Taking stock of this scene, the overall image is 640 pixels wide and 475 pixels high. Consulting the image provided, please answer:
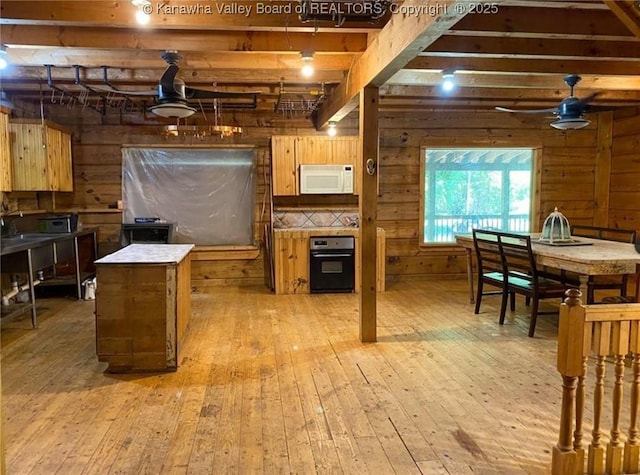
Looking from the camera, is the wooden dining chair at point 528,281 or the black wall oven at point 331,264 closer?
the wooden dining chair at point 528,281

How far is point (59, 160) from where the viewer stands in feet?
18.7

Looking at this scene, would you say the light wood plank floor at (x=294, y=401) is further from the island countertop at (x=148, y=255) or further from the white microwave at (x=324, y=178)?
the white microwave at (x=324, y=178)

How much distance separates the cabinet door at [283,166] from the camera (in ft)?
20.5

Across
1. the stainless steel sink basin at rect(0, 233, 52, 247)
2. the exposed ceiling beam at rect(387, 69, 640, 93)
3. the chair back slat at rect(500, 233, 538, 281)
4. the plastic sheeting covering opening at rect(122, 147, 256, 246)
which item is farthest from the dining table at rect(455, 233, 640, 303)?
the stainless steel sink basin at rect(0, 233, 52, 247)

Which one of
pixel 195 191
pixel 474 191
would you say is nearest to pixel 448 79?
pixel 474 191

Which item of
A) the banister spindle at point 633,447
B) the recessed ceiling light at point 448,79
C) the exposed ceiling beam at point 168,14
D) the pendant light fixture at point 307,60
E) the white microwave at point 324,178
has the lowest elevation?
the banister spindle at point 633,447

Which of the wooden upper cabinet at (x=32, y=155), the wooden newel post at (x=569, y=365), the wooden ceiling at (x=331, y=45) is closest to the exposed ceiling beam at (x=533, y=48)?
the wooden ceiling at (x=331, y=45)

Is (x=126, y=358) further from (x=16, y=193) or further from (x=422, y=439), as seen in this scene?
(x=16, y=193)

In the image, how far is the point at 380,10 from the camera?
3.04 meters

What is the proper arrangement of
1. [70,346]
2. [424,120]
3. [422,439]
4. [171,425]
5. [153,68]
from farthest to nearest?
[424,120] → [153,68] → [70,346] → [171,425] → [422,439]

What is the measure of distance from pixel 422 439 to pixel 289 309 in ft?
9.69

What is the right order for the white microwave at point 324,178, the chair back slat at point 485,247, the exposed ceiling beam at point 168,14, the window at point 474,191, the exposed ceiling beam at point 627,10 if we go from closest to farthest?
the exposed ceiling beam at point 627,10 < the exposed ceiling beam at point 168,14 < the chair back slat at point 485,247 < the white microwave at point 324,178 < the window at point 474,191

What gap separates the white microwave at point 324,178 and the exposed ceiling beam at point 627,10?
3.86 m

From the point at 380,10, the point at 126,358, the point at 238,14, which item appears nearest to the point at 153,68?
the point at 238,14
